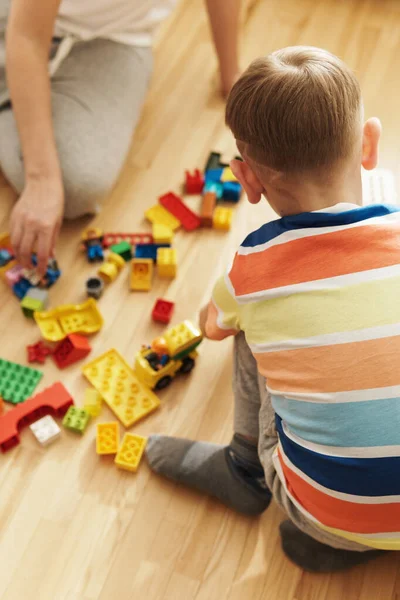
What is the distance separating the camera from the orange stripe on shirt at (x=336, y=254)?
2.35 ft

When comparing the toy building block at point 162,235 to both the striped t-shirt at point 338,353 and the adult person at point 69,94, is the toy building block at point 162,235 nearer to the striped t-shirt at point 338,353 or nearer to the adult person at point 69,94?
the adult person at point 69,94

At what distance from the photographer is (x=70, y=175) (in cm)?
135

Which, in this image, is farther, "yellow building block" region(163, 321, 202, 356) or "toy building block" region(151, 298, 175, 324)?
"toy building block" region(151, 298, 175, 324)


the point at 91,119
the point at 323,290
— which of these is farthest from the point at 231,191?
the point at 323,290

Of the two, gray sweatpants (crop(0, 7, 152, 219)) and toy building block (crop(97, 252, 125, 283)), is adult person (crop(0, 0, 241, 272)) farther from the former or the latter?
toy building block (crop(97, 252, 125, 283))

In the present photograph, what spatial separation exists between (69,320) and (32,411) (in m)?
0.21

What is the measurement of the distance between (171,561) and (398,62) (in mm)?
1455

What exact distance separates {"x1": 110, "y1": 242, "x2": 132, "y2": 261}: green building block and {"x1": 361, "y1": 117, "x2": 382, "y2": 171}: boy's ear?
673mm

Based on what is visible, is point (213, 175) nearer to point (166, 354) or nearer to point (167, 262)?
point (167, 262)

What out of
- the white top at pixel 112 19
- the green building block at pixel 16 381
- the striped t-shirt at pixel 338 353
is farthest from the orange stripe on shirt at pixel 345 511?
the white top at pixel 112 19

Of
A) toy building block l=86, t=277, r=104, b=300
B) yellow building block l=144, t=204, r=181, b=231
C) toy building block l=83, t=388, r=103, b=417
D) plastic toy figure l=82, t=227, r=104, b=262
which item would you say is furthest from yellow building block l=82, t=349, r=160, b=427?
yellow building block l=144, t=204, r=181, b=231

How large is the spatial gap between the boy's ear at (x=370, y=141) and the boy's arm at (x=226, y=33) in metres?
0.88

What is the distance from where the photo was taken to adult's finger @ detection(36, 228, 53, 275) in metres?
1.22

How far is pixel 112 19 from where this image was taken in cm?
149
